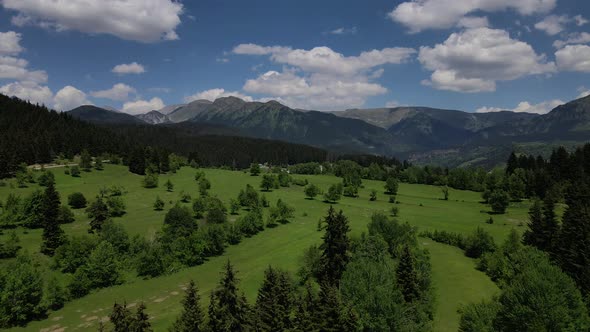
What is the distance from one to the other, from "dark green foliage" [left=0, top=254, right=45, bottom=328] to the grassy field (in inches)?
96.5

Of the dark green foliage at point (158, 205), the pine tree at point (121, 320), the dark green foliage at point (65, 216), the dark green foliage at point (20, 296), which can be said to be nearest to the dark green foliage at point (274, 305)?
the pine tree at point (121, 320)

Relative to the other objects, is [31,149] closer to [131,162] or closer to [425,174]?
[131,162]

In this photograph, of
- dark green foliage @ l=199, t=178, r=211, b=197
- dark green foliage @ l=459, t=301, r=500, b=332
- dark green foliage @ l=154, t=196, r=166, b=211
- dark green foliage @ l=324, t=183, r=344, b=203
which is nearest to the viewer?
dark green foliage @ l=459, t=301, r=500, b=332

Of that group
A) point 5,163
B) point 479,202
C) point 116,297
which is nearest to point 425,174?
point 479,202

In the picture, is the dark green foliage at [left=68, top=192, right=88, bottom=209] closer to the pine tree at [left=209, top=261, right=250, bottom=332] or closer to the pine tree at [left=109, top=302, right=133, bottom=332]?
the pine tree at [left=109, top=302, right=133, bottom=332]

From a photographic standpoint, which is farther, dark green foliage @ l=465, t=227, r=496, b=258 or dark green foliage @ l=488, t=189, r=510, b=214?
dark green foliage @ l=488, t=189, r=510, b=214

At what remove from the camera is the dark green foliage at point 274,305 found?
44156 millimetres

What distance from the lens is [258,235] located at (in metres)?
101

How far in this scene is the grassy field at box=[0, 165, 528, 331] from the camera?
60.7 m

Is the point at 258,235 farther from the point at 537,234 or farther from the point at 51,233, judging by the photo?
the point at 537,234

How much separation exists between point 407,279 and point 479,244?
39500mm

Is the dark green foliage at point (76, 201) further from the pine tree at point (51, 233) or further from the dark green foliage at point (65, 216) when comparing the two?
the pine tree at point (51, 233)

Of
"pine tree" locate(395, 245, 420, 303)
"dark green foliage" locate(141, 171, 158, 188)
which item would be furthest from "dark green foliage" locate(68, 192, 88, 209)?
"pine tree" locate(395, 245, 420, 303)

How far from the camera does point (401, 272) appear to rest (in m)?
55.3
